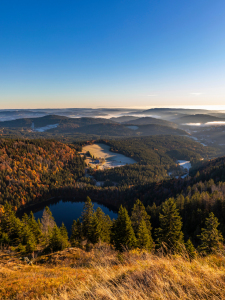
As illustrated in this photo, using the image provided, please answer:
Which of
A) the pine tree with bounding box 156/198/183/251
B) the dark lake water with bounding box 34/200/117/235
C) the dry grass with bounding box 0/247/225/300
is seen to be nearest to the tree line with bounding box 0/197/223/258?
the pine tree with bounding box 156/198/183/251

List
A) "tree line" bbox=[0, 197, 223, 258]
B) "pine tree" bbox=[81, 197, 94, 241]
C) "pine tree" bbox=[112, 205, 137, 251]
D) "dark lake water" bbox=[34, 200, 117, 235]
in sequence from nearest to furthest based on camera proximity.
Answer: "tree line" bbox=[0, 197, 223, 258]
"pine tree" bbox=[112, 205, 137, 251]
"pine tree" bbox=[81, 197, 94, 241]
"dark lake water" bbox=[34, 200, 117, 235]

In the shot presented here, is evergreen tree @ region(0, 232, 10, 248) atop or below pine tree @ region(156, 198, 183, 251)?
below

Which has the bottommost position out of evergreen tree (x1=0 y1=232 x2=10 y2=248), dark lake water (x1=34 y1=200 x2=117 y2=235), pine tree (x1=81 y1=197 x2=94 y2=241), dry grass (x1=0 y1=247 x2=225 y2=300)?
dark lake water (x1=34 y1=200 x2=117 y2=235)

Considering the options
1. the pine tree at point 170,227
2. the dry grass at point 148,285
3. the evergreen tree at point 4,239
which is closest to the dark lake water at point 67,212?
the evergreen tree at point 4,239

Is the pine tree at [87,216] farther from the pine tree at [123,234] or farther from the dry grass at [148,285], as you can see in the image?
the dry grass at [148,285]

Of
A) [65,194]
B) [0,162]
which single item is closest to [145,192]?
[65,194]

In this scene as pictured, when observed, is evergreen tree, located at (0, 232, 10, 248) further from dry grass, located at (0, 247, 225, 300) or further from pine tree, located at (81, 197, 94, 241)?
dry grass, located at (0, 247, 225, 300)

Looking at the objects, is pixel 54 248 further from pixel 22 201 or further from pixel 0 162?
pixel 0 162

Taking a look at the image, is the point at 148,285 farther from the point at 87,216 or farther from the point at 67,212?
the point at 67,212

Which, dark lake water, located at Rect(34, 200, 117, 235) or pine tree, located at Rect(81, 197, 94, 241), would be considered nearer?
pine tree, located at Rect(81, 197, 94, 241)

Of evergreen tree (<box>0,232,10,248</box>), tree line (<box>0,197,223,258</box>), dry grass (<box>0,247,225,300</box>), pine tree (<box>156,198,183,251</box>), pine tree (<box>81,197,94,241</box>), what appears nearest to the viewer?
dry grass (<box>0,247,225,300</box>)
